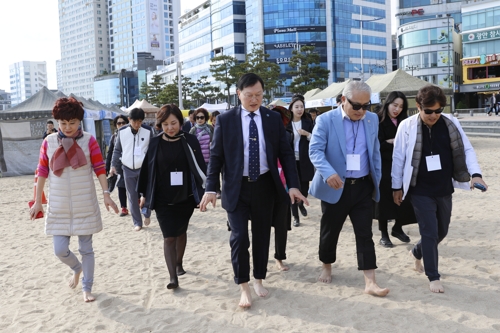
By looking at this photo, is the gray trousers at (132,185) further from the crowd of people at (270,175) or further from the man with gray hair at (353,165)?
the man with gray hair at (353,165)

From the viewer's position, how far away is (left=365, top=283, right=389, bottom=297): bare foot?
151 inches

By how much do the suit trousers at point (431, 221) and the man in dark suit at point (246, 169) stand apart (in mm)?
1046

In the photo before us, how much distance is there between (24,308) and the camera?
4039 millimetres

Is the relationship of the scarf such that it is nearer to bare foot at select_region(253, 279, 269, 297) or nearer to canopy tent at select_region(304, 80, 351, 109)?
bare foot at select_region(253, 279, 269, 297)

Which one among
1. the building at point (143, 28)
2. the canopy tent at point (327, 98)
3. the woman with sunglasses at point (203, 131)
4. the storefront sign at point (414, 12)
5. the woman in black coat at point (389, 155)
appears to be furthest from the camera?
the building at point (143, 28)

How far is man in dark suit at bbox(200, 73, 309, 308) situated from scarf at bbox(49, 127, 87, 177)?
1074 mm

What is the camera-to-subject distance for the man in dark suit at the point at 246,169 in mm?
3691

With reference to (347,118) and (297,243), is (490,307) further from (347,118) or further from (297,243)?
(297,243)

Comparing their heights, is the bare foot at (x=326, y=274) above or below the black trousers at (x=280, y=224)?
below

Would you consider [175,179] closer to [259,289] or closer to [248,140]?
[248,140]

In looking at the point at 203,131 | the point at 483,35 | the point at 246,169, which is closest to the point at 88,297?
the point at 246,169

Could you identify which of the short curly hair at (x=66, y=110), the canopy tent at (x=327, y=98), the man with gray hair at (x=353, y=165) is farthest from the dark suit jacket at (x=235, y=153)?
the canopy tent at (x=327, y=98)

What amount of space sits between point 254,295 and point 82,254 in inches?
58.6

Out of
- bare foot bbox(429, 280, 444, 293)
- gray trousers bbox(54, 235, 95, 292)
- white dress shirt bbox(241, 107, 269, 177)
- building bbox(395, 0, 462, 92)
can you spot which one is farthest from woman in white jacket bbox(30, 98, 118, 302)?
building bbox(395, 0, 462, 92)
